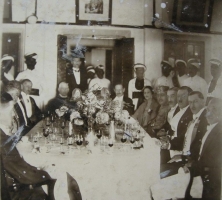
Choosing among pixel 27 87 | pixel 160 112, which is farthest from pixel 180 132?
pixel 27 87

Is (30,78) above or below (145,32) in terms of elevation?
below

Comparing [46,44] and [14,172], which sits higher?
[46,44]

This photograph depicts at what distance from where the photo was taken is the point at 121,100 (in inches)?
68.0

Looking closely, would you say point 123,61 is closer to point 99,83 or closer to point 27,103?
point 99,83

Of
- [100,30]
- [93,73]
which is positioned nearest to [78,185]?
[93,73]

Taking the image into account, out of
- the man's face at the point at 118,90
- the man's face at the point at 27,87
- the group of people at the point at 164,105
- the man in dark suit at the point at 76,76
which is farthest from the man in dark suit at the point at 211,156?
the man's face at the point at 27,87

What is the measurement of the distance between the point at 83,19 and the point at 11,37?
400 millimetres

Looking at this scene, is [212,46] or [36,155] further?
[212,46]

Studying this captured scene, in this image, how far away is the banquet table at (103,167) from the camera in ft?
5.51

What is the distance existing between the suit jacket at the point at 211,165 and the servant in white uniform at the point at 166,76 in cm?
37

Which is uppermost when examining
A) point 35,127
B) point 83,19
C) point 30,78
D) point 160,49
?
point 83,19

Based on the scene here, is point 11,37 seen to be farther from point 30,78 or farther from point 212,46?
point 212,46

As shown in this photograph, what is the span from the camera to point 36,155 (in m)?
1.67

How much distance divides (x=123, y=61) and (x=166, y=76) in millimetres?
257
